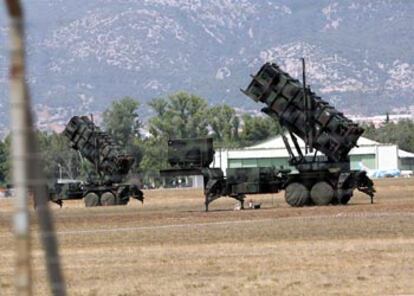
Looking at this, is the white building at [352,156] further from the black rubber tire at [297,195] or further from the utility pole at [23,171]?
the utility pole at [23,171]

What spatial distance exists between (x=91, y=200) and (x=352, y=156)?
83.6 m

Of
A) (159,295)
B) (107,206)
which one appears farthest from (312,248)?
(107,206)

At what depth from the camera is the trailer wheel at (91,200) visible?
233 ft

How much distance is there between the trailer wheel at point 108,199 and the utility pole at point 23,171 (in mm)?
64093

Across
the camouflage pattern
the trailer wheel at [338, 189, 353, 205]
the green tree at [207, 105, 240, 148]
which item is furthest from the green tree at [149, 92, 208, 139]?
the trailer wheel at [338, 189, 353, 205]

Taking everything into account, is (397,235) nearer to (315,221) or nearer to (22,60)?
(315,221)

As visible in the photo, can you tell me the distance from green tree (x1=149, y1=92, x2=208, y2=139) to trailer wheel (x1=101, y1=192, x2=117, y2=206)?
290 ft

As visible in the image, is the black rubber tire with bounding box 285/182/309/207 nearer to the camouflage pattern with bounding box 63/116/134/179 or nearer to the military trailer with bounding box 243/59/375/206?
the military trailer with bounding box 243/59/375/206

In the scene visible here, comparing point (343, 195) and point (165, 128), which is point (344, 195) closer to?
point (343, 195)

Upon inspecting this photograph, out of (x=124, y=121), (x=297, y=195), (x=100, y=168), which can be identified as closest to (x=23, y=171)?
(x=297, y=195)

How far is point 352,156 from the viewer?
152 m

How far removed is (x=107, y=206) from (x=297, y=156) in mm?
16526

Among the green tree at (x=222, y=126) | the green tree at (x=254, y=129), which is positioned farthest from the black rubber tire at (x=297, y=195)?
the green tree at (x=222, y=126)

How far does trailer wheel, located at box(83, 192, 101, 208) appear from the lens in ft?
233
